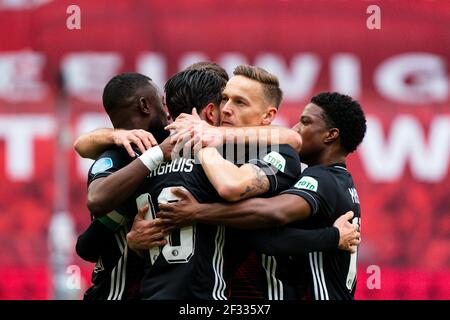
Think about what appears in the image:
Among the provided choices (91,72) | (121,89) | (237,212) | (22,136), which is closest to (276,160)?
(237,212)

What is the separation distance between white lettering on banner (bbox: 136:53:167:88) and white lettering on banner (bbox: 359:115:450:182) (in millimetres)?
2684

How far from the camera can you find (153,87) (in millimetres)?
6270

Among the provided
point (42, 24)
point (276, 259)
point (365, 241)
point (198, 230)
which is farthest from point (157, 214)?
point (42, 24)

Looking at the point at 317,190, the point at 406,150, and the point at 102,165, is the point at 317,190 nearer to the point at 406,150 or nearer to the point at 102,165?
the point at 102,165

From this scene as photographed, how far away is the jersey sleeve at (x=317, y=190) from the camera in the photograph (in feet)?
19.2

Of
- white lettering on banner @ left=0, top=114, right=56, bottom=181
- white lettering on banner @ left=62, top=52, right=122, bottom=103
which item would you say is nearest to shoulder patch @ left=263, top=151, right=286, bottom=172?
white lettering on banner @ left=62, top=52, right=122, bottom=103

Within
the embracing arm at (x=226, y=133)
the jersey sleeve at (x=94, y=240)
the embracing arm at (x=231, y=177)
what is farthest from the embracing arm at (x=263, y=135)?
the jersey sleeve at (x=94, y=240)

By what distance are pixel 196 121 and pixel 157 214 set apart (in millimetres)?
574

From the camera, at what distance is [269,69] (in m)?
13.1

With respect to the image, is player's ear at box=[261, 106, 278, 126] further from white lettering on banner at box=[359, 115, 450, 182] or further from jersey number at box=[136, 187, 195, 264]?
white lettering on banner at box=[359, 115, 450, 182]

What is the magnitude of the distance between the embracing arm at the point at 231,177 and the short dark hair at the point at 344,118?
87 centimetres

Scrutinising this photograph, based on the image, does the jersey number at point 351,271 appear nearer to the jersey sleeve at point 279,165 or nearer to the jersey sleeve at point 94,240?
the jersey sleeve at point 279,165
